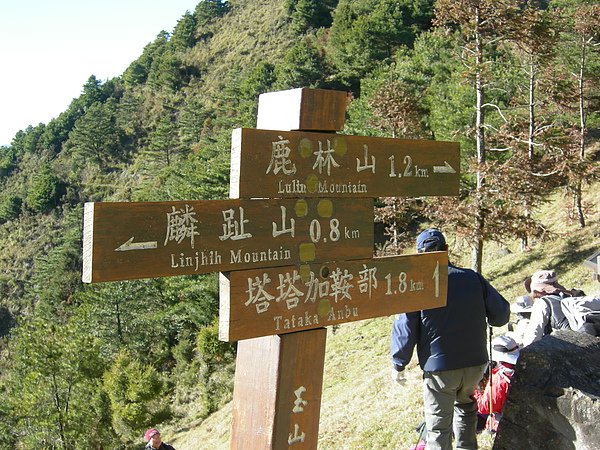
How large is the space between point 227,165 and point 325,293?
2436cm

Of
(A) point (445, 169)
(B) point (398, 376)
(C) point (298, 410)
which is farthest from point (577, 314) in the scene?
(C) point (298, 410)

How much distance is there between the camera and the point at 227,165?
26.4 metres

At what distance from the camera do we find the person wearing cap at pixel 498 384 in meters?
3.70

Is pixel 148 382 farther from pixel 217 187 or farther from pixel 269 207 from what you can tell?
pixel 269 207

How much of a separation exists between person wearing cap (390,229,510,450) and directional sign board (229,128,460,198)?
0.47 m

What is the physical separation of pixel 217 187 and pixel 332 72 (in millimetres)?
20317

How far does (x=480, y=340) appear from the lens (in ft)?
10.7

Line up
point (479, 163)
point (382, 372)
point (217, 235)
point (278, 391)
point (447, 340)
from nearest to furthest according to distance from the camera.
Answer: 1. point (217, 235)
2. point (278, 391)
3. point (447, 340)
4. point (382, 372)
5. point (479, 163)

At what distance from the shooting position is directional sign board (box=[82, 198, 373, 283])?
193 centimetres

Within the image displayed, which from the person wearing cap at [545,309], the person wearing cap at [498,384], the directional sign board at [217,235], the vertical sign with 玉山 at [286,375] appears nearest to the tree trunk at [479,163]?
the person wearing cap at [545,309]

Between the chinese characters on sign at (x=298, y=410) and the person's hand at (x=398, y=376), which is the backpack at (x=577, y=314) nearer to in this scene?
the person's hand at (x=398, y=376)

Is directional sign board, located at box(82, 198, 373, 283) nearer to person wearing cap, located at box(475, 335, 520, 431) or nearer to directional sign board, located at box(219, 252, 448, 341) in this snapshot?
directional sign board, located at box(219, 252, 448, 341)

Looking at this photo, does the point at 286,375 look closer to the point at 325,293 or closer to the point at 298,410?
the point at 298,410

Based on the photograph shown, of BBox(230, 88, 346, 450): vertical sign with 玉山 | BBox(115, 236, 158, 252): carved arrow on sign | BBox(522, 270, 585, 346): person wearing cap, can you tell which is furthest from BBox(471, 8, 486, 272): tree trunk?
BBox(115, 236, 158, 252): carved arrow on sign
